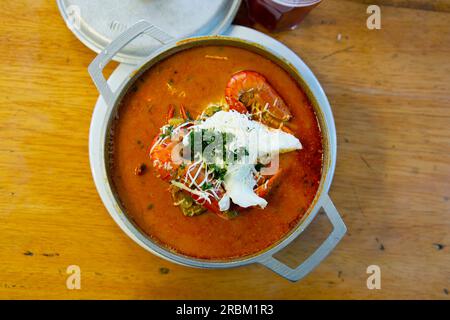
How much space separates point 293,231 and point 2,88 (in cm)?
108

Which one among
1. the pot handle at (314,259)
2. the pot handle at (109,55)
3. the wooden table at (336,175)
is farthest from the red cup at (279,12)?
the pot handle at (314,259)

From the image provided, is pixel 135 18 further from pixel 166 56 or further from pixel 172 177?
pixel 172 177

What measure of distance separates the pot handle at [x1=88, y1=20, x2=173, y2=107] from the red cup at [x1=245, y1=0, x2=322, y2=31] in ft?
1.25

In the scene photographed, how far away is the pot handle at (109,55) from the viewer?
1.28 meters

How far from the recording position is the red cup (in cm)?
141

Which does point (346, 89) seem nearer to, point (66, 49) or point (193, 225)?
point (193, 225)

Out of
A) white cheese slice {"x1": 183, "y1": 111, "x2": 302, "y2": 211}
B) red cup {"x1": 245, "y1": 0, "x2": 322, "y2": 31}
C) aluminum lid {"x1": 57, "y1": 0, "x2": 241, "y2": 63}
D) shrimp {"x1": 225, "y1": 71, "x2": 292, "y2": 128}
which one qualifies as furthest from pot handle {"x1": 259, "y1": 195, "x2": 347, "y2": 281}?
aluminum lid {"x1": 57, "y1": 0, "x2": 241, "y2": 63}

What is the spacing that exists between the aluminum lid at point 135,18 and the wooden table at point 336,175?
8cm

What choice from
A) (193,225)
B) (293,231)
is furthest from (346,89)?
(193,225)

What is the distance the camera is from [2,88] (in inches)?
58.9

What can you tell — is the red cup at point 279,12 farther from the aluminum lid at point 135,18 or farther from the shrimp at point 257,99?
the shrimp at point 257,99

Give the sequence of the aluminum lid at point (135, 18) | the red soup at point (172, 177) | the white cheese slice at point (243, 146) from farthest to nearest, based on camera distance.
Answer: the aluminum lid at point (135, 18)
the red soup at point (172, 177)
the white cheese slice at point (243, 146)

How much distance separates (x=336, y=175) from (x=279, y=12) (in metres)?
0.58

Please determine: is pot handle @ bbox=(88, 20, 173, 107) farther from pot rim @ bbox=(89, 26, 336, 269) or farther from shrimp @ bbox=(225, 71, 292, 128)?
shrimp @ bbox=(225, 71, 292, 128)
